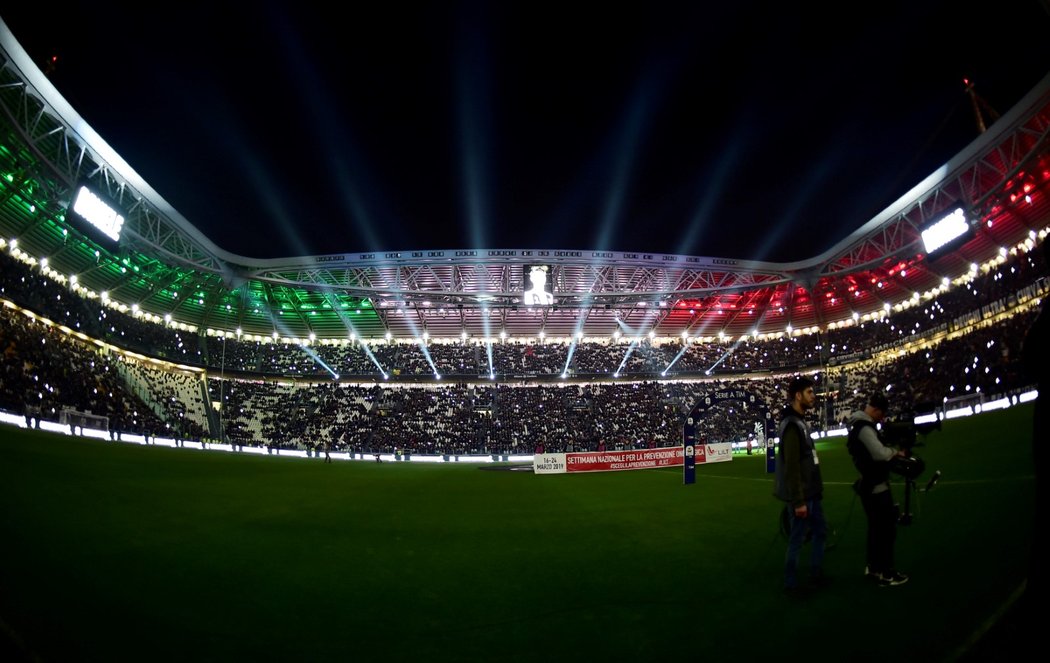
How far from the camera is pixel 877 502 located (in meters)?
4.60

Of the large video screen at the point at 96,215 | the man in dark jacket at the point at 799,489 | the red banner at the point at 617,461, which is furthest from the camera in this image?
the red banner at the point at 617,461

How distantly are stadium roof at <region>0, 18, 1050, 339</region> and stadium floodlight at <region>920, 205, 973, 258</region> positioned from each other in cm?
55

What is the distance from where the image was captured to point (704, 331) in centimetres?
4822

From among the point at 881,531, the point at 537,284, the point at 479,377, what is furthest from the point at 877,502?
the point at 479,377

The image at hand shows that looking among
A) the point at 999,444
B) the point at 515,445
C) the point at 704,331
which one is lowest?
the point at 515,445

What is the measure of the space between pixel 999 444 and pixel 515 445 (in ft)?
97.7

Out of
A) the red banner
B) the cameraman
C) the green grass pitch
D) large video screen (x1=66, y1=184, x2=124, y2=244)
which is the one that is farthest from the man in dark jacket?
large video screen (x1=66, y1=184, x2=124, y2=244)

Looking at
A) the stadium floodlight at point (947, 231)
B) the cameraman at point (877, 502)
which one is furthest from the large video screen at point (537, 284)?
the cameraman at point (877, 502)

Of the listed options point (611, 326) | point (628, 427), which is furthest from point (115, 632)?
point (611, 326)

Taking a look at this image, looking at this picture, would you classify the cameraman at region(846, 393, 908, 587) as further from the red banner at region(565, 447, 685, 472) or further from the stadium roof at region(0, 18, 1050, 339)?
the stadium roof at region(0, 18, 1050, 339)

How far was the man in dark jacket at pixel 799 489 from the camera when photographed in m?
4.68

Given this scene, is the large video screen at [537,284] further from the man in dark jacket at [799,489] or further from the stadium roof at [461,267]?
the man in dark jacket at [799,489]

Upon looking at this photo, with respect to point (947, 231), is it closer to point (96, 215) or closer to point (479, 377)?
point (479, 377)

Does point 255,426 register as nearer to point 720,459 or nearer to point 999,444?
point 720,459
